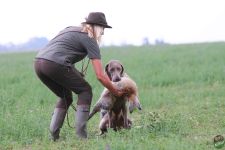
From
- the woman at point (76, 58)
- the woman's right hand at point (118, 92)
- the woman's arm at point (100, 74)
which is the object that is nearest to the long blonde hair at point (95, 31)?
the woman at point (76, 58)

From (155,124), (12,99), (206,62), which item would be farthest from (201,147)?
(206,62)

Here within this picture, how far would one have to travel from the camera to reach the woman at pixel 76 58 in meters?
7.77

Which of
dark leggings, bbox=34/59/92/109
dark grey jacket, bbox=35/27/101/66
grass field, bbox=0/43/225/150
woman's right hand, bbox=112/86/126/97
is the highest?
dark grey jacket, bbox=35/27/101/66

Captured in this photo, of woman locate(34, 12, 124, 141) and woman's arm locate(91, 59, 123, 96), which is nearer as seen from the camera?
woman's arm locate(91, 59, 123, 96)

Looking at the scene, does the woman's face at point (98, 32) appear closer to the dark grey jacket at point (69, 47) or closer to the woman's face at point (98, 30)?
the woman's face at point (98, 30)

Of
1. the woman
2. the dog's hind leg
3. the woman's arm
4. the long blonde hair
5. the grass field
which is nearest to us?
the grass field

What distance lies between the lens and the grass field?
7477 mm

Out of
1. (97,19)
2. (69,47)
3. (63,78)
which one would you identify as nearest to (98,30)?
(97,19)

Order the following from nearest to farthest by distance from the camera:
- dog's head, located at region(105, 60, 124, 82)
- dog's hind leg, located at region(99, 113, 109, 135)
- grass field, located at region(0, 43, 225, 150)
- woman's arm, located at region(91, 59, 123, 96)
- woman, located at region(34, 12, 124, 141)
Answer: grass field, located at region(0, 43, 225, 150), woman's arm, located at region(91, 59, 123, 96), woman, located at region(34, 12, 124, 141), dog's head, located at region(105, 60, 124, 82), dog's hind leg, located at region(99, 113, 109, 135)

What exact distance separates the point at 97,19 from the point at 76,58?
61 centimetres

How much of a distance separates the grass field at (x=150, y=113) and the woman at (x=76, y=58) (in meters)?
0.54

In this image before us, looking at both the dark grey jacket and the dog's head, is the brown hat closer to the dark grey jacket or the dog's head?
the dark grey jacket

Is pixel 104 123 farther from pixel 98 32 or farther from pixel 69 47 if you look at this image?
pixel 98 32

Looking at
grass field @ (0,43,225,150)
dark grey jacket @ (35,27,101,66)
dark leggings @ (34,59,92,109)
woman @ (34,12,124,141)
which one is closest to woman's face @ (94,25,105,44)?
woman @ (34,12,124,141)
